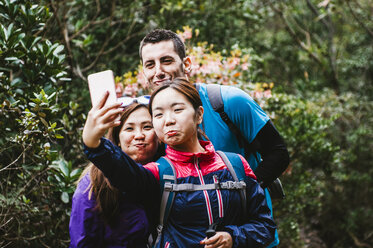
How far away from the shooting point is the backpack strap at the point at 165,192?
1.71m

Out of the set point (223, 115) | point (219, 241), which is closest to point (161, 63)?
point (223, 115)

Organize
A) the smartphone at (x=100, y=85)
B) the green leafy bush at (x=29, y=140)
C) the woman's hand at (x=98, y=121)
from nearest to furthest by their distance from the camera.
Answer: the woman's hand at (x=98, y=121), the smartphone at (x=100, y=85), the green leafy bush at (x=29, y=140)

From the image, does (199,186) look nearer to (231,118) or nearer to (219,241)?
(219,241)

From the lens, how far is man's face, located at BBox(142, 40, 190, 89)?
2.32 metres

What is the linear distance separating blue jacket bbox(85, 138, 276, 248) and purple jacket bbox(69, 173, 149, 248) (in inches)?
7.0

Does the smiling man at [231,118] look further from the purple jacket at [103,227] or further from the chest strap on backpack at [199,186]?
the purple jacket at [103,227]

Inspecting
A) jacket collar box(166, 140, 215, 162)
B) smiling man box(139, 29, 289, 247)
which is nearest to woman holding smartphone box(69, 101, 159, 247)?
jacket collar box(166, 140, 215, 162)

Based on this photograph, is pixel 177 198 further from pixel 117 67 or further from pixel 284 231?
pixel 117 67

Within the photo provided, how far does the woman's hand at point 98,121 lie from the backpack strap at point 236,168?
661 mm

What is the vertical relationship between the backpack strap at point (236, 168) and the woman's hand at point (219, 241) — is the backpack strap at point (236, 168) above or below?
above

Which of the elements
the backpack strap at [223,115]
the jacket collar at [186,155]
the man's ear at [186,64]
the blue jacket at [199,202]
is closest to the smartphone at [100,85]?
the blue jacket at [199,202]

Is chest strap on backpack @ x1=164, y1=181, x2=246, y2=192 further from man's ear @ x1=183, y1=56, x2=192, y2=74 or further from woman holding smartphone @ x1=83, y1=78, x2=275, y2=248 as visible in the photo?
man's ear @ x1=183, y1=56, x2=192, y2=74

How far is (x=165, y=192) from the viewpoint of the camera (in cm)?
172

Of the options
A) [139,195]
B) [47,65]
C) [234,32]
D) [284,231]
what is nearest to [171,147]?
[139,195]
